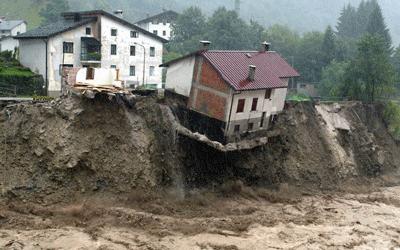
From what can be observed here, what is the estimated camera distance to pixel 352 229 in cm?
3950

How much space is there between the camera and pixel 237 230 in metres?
36.9

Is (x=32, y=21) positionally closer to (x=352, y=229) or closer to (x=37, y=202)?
(x=37, y=202)

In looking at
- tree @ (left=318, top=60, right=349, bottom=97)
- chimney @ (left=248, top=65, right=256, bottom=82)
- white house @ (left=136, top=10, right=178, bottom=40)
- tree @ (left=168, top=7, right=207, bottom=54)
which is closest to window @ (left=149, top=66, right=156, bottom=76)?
chimney @ (left=248, top=65, right=256, bottom=82)

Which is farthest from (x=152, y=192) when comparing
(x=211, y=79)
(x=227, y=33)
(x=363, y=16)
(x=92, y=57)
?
(x=363, y=16)

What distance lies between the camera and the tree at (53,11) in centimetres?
11173

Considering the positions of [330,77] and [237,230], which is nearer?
[237,230]

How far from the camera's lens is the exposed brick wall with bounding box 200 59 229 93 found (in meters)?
43.7

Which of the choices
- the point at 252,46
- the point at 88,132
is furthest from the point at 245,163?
the point at 252,46

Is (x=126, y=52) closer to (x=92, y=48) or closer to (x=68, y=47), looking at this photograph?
(x=92, y=48)

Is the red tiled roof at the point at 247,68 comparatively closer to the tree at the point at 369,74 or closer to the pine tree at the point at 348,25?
the tree at the point at 369,74

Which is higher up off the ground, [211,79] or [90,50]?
[90,50]

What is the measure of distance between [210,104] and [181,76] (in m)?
4.39

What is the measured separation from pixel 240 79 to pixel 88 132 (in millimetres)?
13974

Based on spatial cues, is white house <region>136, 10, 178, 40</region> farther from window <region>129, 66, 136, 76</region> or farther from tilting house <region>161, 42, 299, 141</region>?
tilting house <region>161, 42, 299, 141</region>
